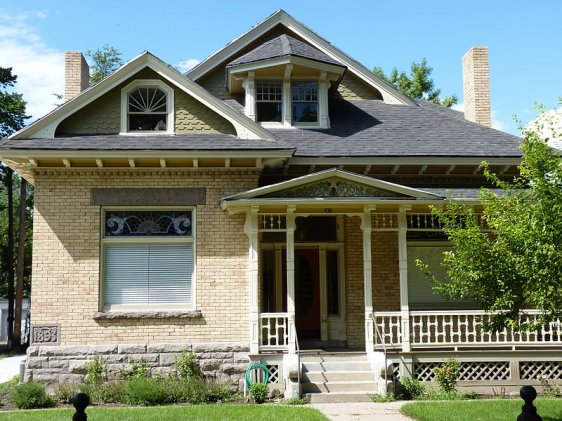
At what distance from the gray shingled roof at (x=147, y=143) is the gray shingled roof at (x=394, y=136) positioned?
145 centimetres

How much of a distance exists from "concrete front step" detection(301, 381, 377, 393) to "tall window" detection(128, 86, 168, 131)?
6.34 meters

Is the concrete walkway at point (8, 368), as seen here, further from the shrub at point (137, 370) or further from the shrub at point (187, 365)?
the shrub at point (187, 365)

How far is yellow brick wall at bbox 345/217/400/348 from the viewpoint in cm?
1521

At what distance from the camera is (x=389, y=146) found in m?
15.5

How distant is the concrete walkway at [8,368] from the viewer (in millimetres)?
17900

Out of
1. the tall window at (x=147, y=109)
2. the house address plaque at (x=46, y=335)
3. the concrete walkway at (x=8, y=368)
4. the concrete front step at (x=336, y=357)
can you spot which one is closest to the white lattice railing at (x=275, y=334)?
the concrete front step at (x=336, y=357)

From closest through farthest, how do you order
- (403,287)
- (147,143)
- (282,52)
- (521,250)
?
(521,250) < (403,287) < (147,143) < (282,52)

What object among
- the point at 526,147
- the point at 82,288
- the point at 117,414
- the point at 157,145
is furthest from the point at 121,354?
the point at 526,147

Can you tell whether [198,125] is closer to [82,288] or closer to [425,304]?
[82,288]

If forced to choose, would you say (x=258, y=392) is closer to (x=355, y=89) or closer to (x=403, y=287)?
(x=403, y=287)

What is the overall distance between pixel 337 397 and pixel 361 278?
364cm

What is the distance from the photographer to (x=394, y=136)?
16.2 metres

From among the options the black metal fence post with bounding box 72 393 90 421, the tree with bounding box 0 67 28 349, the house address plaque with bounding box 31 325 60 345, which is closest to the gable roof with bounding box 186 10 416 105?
the house address plaque with bounding box 31 325 60 345

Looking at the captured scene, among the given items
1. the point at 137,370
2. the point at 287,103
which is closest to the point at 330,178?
the point at 287,103
